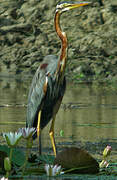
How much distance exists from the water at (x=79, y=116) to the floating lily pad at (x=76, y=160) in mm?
1503

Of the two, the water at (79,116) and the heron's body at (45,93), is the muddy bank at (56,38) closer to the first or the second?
the water at (79,116)

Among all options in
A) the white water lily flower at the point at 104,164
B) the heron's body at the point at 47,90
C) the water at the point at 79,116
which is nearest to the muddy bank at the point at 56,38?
the water at the point at 79,116

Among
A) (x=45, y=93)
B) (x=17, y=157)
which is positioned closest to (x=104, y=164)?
(x=17, y=157)

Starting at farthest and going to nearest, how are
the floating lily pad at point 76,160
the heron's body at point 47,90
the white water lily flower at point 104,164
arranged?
the heron's body at point 47,90 → the white water lily flower at point 104,164 → the floating lily pad at point 76,160

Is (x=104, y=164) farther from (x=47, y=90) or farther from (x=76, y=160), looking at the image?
(x=47, y=90)

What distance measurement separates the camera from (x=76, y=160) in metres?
4.95

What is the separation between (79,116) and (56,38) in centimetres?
1395

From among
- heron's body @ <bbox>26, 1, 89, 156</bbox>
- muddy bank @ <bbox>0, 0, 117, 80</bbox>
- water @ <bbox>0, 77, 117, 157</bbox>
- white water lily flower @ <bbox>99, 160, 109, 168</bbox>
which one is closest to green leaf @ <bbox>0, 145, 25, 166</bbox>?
white water lily flower @ <bbox>99, 160, 109, 168</bbox>

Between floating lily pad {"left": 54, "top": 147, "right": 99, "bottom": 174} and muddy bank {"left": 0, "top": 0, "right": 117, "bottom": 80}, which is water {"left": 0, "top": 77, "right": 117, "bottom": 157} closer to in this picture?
floating lily pad {"left": 54, "top": 147, "right": 99, "bottom": 174}

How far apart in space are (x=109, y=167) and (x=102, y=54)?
17129mm

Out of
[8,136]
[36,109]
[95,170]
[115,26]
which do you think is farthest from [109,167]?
[115,26]

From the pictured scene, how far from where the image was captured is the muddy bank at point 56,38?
21.4 m

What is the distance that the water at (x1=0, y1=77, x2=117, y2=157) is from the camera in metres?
7.55

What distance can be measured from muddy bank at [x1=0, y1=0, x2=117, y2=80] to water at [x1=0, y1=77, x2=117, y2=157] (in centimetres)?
446
